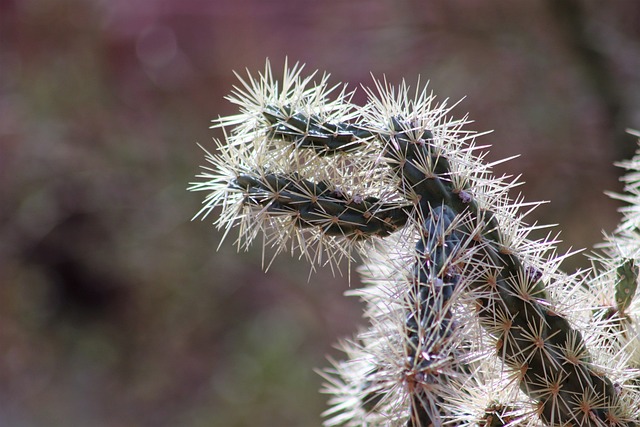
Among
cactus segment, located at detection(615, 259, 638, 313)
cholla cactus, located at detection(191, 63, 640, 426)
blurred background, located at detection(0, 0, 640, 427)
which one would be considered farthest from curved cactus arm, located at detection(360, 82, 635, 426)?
blurred background, located at detection(0, 0, 640, 427)

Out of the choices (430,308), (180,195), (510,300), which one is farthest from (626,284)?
(180,195)

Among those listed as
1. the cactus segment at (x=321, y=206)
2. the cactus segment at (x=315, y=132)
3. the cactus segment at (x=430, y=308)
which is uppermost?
the cactus segment at (x=315, y=132)

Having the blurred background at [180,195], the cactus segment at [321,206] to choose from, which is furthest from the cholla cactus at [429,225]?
the blurred background at [180,195]

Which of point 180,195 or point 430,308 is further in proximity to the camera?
point 180,195

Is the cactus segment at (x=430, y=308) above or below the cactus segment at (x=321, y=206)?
below

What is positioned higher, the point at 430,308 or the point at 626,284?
the point at 626,284

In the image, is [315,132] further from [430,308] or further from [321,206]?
[430,308]

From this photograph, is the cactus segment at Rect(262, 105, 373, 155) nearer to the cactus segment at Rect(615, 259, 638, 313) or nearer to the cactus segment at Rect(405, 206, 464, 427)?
the cactus segment at Rect(405, 206, 464, 427)

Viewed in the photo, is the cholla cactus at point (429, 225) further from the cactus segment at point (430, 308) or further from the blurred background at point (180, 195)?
the blurred background at point (180, 195)

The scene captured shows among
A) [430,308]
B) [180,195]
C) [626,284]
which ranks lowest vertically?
[430,308]
